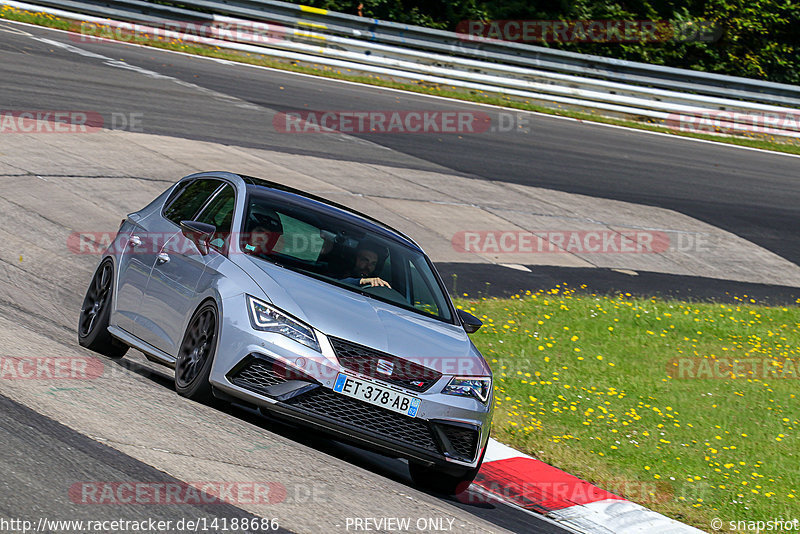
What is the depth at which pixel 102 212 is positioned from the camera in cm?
1318

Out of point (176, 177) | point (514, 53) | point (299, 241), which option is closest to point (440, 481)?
point (299, 241)

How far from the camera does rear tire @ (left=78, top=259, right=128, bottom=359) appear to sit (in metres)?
8.10

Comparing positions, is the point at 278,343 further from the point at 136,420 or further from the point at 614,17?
the point at 614,17

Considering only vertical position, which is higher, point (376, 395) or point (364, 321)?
point (364, 321)

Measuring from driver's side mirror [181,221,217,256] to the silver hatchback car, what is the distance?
0.03 feet

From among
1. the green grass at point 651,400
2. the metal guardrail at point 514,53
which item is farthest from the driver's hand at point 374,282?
the metal guardrail at point 514,53

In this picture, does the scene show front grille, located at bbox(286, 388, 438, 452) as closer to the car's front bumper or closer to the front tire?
the car's front bumper

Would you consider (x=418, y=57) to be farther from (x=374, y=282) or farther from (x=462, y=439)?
(x=462, y=439)

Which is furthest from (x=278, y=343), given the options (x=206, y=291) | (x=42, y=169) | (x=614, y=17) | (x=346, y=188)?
(x=614, y=17)

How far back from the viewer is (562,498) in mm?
7379

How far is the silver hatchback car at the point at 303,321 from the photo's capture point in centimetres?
614

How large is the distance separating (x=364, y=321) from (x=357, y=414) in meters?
0.62

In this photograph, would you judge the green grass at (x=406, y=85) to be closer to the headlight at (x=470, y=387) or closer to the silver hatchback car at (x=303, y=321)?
the silver hatchback car at (x=303, y=321)

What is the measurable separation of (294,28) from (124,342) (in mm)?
18955
